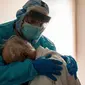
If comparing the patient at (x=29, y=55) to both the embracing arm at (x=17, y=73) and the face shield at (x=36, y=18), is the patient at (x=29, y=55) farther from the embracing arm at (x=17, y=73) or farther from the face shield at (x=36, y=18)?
the face shield at (x=36, y=18)

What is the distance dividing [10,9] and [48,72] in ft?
3.01

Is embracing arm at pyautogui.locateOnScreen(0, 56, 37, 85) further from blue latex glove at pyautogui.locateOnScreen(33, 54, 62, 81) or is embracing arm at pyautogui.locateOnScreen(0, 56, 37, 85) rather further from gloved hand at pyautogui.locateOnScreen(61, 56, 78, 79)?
gloved hand at pyautogui.locateOnScreen(61, 56, 78, 79)

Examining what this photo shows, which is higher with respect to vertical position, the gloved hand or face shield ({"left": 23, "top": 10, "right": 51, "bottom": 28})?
face shield ({"left": 23, "top": 10, "right": 51, "bottom": 28})

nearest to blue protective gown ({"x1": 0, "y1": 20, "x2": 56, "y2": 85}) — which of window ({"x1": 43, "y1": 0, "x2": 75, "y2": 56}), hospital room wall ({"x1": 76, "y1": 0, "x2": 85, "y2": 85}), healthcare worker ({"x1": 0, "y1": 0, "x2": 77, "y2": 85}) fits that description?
healthcare worker ({"x1": 0, "y1": 0, "x2": 77, "y2": 85})

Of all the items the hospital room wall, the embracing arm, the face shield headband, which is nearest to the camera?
the embracing arm

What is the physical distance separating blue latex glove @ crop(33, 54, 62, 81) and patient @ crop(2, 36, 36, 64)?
0.22ft

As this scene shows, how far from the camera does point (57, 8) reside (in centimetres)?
228

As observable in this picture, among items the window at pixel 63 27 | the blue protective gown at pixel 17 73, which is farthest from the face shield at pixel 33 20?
the window at pixel 63 27

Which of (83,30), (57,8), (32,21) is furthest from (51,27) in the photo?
(32,21)

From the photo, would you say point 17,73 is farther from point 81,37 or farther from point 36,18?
point 81,37

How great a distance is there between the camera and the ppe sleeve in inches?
40.2

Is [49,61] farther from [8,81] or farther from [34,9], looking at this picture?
[34,9]

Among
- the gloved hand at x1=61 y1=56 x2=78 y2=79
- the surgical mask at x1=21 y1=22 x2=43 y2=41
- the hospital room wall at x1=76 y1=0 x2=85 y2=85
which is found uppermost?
the surgical mask at x1=21 y1=22 x2=43 y2=41

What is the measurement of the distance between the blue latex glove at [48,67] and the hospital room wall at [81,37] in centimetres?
149
